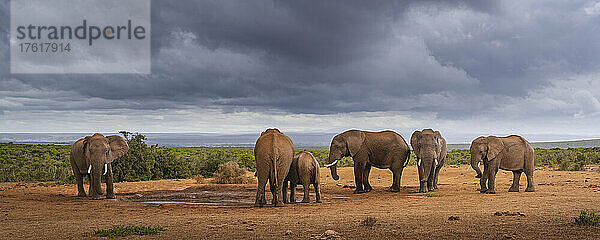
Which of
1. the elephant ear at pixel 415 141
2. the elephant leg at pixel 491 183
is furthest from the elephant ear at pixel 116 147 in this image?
the elephant leg at pixel 491 183

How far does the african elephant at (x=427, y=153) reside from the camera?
60.5ft

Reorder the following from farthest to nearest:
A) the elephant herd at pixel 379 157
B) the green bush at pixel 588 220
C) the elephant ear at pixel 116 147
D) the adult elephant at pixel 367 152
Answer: the adult elephant at pixel 367 152
the elephant ear at pixel 116 147
the elephant herd at pixel 379 157
the green bush at pixel 588 220

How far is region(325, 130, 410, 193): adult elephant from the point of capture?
19609 millimetres

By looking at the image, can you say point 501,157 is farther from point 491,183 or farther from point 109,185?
point 109,185

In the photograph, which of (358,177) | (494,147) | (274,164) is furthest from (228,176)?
(494,147)

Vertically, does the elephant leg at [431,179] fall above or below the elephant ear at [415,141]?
below

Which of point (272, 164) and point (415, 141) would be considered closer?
point (272, 164)

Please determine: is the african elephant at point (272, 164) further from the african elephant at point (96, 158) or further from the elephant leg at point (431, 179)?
the elephant leg at point (431, 179)

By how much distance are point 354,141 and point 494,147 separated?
237 inches

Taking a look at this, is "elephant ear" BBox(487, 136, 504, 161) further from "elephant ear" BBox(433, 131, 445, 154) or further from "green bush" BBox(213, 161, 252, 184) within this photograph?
"green bush" BBox(213, 161, 252, 184)

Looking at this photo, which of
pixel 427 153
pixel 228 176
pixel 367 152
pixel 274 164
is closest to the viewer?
pixel 274 164

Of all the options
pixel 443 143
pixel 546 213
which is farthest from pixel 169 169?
pixel 546 213

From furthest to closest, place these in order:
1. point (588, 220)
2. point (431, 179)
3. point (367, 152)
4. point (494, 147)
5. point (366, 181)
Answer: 1. point (367, 152)
2. point (366, 181)
3. point (431, 179)
4. point (494, 147)
5. point (588, 220)

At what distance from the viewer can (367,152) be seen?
19.7 metres
